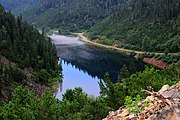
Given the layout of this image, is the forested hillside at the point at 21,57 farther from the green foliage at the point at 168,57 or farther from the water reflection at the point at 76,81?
the green foliage at the point at 168,57

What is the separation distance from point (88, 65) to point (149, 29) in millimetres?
54413

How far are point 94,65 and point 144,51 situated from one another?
101ft

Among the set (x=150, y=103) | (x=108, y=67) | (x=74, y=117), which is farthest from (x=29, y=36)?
(x=150, y=103)

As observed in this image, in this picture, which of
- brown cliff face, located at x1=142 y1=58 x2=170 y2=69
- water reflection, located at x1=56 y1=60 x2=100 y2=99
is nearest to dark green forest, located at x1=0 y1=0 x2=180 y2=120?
brown cliff face, located at x1=142 y1=58 x2=170 y2=69

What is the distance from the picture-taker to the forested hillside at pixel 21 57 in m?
80.8

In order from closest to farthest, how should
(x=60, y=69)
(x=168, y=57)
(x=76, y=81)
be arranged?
(x=76, y=81) → (x=60, y=69) → (x=168, y=57)

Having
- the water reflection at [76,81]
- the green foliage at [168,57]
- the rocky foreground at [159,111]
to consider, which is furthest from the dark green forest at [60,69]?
the water reflection at [76,81]

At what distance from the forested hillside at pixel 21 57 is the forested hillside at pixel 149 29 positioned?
1896 inches

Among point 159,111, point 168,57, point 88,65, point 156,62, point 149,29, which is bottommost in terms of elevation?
point 88,65

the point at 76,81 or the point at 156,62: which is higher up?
the point at 76,81

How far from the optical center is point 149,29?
16450 centimetres

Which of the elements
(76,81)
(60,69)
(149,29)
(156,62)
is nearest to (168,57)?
(156,62)

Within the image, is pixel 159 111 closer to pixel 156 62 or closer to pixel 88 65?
pixel 88 65

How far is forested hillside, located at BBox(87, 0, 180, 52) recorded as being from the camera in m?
141
